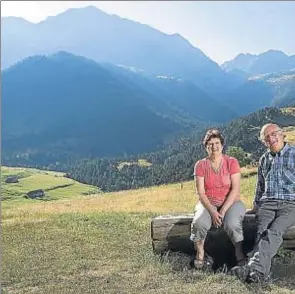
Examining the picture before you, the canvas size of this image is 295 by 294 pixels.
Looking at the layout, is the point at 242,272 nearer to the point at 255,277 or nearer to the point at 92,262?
the point at 255,277

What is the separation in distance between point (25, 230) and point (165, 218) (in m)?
4.10

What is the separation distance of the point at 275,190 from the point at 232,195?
0.63 m

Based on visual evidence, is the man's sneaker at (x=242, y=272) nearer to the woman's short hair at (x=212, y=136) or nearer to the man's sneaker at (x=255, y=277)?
the man's sneaker at (x=255, y=277)

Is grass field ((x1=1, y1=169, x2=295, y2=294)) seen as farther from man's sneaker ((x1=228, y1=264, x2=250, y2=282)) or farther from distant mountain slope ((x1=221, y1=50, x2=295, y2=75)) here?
distant mountain slope ((x1=221, y1=50, x2=295, y2=75))

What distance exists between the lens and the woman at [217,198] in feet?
23.0

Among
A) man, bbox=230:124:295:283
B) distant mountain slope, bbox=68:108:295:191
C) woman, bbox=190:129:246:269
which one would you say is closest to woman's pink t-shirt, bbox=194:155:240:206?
woman, bbox=190:129:246:269

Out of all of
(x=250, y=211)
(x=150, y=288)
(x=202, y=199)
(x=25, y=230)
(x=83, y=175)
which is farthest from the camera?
(x=83, y=175)

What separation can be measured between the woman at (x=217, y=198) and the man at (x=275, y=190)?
13.3 inches

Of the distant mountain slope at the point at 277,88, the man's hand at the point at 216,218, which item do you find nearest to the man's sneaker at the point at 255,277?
the man's hand at the point at 216,218

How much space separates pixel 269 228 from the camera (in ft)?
22.5

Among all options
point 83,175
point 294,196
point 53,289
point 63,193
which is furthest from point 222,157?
point 83,175

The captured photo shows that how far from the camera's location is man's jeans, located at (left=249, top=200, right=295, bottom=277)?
6.42 meters

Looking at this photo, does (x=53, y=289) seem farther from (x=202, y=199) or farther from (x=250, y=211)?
(x=250, y=211)

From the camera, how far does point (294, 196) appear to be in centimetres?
721
